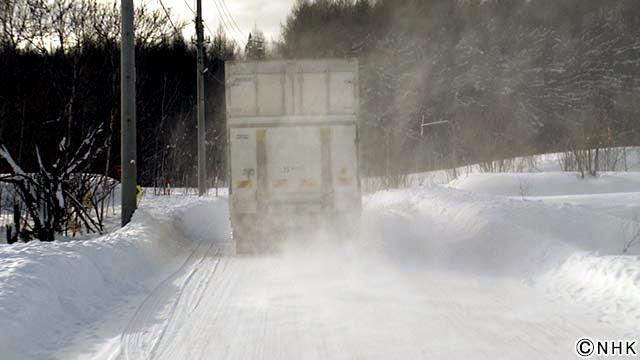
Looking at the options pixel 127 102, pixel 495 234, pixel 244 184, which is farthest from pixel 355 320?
pixel 127 102

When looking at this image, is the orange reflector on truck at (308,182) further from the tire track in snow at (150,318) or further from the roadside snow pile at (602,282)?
the roadside snow pile at (602,282)

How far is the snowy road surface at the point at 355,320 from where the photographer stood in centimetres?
557

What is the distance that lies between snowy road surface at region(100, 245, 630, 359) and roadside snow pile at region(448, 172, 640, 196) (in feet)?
34.2

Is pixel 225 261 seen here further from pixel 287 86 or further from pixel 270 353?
pixel 270 353

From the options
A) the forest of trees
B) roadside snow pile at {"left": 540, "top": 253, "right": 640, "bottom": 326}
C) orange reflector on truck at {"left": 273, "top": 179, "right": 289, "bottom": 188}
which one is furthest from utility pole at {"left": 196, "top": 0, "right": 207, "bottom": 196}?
roadside snow pile at {"left": 540, "top": 253, "right": 640, "bottom": 326}

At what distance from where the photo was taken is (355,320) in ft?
21.7

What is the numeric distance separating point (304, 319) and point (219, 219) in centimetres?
1476

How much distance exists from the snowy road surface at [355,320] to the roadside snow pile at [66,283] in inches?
23.9

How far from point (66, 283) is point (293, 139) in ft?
20.2

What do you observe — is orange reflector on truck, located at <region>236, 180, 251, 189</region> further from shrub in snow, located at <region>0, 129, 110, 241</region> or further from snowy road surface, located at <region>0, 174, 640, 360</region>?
shrub in snow, located at <region>0, 129, 110, 241</region>

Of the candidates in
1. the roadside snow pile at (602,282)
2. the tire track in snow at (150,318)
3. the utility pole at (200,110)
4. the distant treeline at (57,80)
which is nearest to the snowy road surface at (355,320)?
the tire track in snow at (150,318)

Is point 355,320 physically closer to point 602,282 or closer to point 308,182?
point 602,282

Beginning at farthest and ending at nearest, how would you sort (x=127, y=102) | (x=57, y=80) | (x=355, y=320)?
(x=57, y=80), (x=127, y=102), (x=355, y=320)

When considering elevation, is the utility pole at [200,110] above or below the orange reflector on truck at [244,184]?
above
